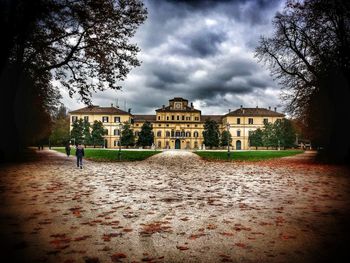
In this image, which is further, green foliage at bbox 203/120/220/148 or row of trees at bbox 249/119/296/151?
green foliage at bbox 203/120/220/148

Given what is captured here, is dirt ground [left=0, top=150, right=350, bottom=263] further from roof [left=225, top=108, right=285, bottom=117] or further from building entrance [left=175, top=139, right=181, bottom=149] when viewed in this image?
roof [left=225, top=108, right=285, bottom=117]

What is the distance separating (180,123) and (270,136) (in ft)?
87.7

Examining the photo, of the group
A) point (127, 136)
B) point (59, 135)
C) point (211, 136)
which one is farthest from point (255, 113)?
point (59, 135)

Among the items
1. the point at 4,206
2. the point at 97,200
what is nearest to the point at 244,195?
the point at 97,200

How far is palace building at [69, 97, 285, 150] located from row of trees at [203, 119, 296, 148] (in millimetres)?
9391

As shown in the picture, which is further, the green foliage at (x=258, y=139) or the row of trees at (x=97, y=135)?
the green foliage at (x=258, y=139)

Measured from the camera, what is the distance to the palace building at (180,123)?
272ft

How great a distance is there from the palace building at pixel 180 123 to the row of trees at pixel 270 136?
9.39 metres

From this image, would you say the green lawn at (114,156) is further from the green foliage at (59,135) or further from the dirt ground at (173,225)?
the green foliage at (59,135)

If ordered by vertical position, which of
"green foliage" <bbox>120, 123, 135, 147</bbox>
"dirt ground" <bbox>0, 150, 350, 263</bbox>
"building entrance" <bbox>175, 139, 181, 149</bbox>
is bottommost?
"dirt ground" <bbox>0, 150, 350, 263</bbox>

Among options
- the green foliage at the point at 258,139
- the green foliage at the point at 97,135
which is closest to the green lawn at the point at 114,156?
the green foliage at the point at 97,135

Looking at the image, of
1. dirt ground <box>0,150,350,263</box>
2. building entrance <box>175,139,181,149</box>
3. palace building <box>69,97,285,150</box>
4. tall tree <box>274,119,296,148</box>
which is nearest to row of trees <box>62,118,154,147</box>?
palace building <box>69,97,285,150</box>

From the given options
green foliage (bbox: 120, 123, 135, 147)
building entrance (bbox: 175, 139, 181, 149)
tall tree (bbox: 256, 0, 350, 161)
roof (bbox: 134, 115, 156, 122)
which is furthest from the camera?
roof (bbox: 134, 115, 156, 122)

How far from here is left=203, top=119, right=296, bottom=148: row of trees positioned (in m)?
64.9
